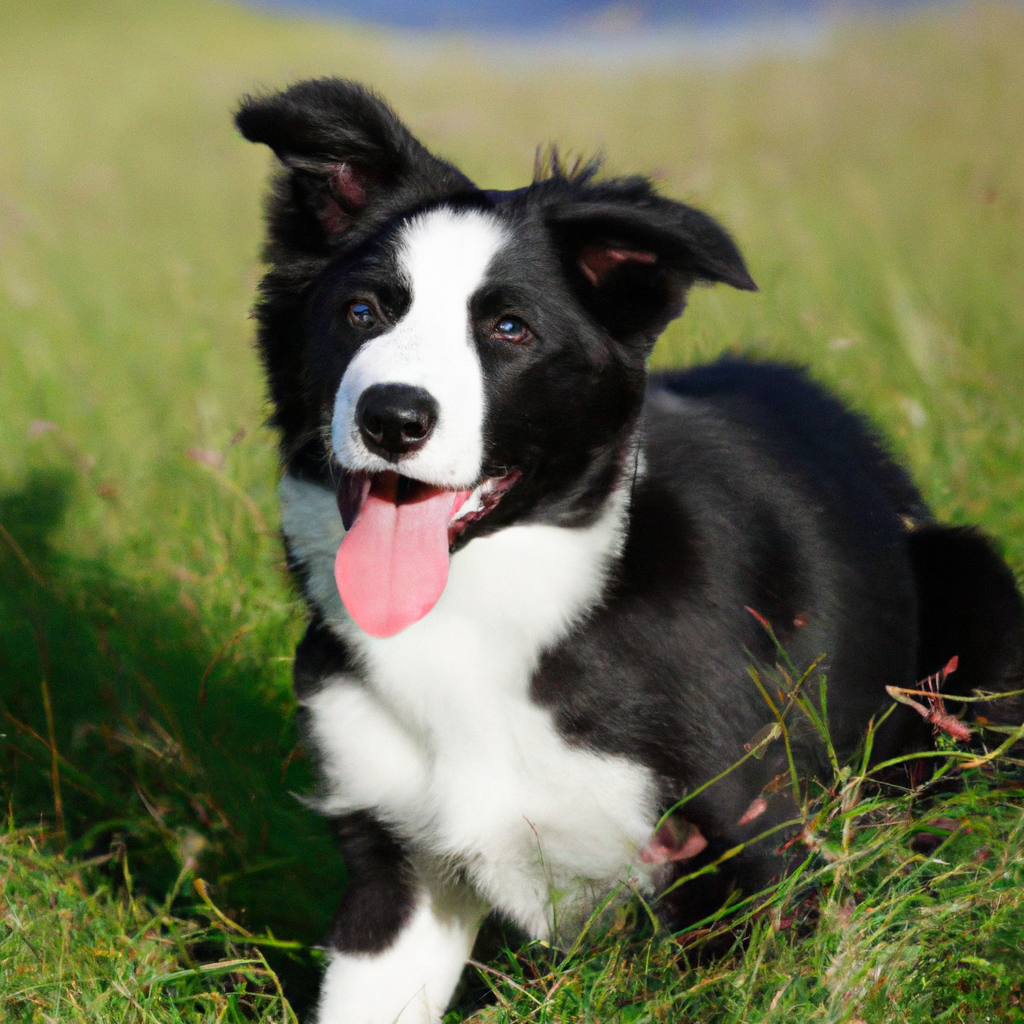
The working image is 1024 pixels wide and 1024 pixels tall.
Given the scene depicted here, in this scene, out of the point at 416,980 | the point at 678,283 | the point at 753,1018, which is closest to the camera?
the point at 753,1018

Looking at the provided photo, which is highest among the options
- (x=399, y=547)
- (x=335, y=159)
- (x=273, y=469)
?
(x=335, y=159)

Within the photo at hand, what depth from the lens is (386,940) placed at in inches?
94.6

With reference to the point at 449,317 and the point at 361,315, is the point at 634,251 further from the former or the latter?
the point at 361,315

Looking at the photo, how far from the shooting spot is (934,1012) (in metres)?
1.91

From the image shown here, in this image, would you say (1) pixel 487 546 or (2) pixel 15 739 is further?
(2) pixel 15 739

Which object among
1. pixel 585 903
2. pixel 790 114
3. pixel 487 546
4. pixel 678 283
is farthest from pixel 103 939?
pixel 790 114

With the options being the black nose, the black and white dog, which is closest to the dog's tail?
the black and white dog

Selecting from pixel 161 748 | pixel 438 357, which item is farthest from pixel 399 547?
pixel 161 748

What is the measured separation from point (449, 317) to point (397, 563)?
0.47 metres

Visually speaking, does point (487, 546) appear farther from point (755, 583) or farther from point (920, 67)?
Answer: point (920, 67)

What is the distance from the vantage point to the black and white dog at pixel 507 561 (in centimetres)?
215

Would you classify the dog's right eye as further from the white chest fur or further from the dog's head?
the white chest fur

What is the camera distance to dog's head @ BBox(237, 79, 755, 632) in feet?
6.77

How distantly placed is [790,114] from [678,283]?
5977mm
